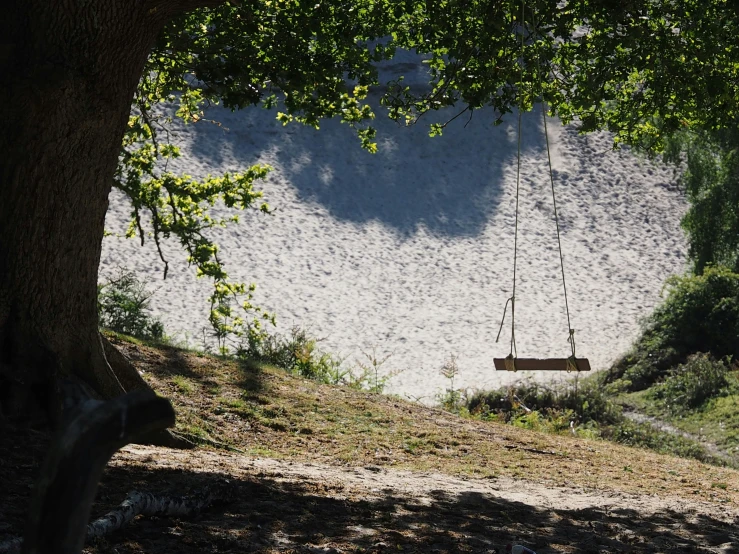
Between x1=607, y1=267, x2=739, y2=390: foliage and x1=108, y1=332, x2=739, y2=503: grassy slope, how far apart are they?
7207 mm

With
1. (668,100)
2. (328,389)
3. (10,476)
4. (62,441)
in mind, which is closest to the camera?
(62,441)

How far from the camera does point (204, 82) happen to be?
24.0 ft

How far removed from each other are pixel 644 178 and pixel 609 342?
8.60m

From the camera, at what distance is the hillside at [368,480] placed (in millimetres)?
4148

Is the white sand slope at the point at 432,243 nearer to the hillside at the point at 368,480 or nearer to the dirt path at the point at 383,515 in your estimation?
the hillside at the point at 368,480

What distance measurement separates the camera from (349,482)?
558cm

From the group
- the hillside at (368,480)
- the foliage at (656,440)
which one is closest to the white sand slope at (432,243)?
the foliage at (656,440)

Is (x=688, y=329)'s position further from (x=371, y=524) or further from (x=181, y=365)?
(x=371, y=524)

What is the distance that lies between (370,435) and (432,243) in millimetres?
15531

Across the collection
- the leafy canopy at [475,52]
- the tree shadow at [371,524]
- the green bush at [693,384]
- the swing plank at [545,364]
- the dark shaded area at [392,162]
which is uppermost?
the dark shaded area at [392,162]

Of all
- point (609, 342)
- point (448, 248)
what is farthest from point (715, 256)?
point (448, 248)

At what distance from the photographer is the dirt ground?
392cm

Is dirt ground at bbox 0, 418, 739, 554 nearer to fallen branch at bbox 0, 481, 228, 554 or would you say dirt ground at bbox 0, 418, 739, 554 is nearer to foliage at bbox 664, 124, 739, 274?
fallen branch at bbox 0, 481, 228, 554

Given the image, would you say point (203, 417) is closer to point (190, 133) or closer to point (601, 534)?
point (601, 534)
